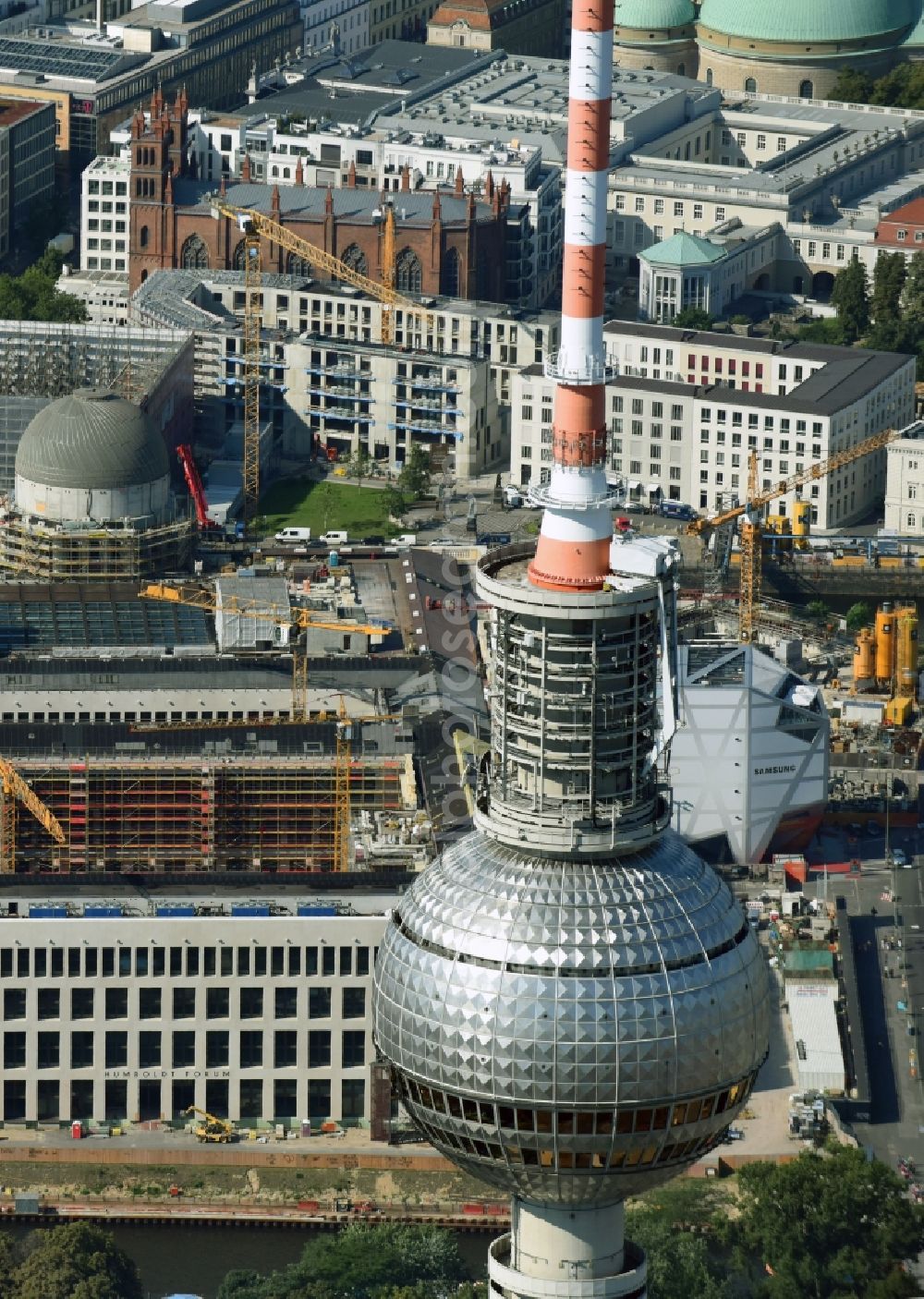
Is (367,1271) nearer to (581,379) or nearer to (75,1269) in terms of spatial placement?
(75,1269)

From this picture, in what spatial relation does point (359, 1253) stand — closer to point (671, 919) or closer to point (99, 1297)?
point (99, 1297)

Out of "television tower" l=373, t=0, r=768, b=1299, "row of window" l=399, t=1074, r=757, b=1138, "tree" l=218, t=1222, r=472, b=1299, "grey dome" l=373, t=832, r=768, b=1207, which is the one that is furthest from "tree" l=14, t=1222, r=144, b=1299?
"row of window" l=399, t=1074, r=757, b=1138

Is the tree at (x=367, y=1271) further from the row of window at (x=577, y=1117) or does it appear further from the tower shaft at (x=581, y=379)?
the tower shaft at (x=581, y=379)

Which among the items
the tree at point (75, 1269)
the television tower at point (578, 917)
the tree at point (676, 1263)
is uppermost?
the television tower at point (578, 917)

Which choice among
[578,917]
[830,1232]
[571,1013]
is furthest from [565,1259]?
[830,1232]

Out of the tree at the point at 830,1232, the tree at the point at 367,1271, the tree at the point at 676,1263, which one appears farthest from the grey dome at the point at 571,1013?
the tree at the point at 830,1232

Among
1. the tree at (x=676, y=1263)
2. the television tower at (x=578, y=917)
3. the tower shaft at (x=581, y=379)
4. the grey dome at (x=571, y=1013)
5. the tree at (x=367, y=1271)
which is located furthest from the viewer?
the tree at (x=367, y=1271)

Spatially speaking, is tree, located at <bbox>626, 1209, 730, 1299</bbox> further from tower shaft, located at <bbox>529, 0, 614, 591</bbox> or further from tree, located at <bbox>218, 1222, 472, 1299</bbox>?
tower shaft, located at <bbox>529, 0, 614, 591</bbox>
